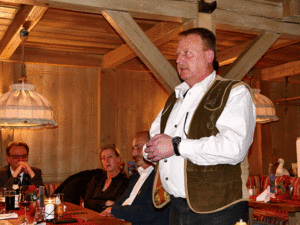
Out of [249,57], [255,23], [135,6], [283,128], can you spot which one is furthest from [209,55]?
[283,128]

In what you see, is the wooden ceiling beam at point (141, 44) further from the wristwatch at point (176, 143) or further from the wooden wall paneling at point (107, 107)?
the wooden wall paneling at point (107, 107)

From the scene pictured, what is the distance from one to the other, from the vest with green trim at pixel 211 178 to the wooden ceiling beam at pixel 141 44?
1.80m

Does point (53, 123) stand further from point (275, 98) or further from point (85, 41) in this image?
point (275, 98)

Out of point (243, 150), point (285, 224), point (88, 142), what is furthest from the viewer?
point (88, 142)

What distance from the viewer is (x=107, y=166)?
4152 millimetres

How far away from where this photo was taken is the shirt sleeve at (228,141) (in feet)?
5.19

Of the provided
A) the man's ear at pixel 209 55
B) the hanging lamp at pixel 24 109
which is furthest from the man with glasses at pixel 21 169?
the man's ear at pixel 209 55

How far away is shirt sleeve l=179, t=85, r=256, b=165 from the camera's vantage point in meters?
1.58

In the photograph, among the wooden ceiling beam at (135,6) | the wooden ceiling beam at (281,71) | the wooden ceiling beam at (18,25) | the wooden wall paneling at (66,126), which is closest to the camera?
the wooden ceiling beam at (135,6)

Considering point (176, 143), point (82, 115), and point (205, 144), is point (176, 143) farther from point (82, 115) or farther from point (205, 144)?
point (82, 115)

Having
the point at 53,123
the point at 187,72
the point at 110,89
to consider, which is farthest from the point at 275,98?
the point at 187,72

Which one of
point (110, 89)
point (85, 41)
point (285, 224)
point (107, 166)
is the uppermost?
point (85, 41)

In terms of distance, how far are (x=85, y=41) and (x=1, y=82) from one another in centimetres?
131

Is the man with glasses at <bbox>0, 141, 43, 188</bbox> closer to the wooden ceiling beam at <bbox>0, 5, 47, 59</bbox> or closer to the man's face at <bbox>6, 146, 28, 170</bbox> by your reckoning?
the man's face at <bbox>6, 146, 28, 170</bbox>
